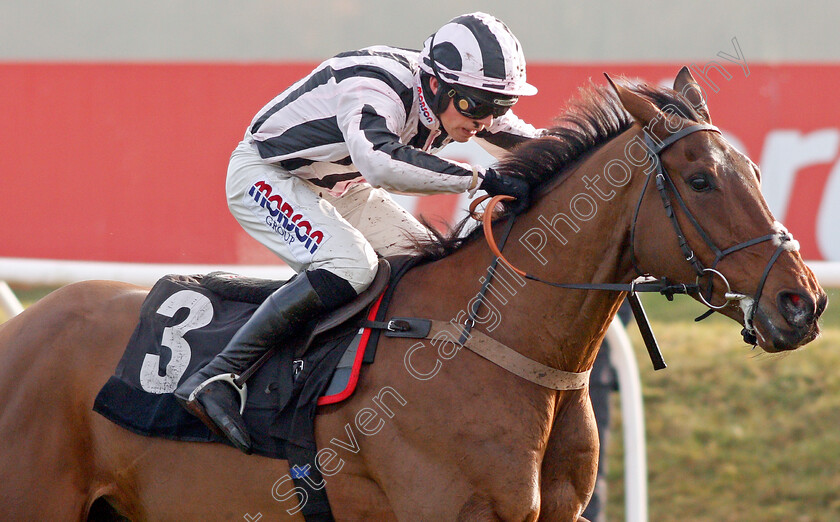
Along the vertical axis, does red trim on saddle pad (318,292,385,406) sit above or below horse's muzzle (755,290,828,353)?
below

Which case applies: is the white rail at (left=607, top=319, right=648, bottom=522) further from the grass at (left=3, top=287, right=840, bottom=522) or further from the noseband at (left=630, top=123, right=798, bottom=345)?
the noseband at (left=630, top=123, right=798, bottom=345)

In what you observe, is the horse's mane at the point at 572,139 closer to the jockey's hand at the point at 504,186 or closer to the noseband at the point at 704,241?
the jockey's hand at the point at 504,186

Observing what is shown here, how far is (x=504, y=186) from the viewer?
3193 mm

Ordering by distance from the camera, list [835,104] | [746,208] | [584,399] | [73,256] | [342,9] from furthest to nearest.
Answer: [342,9] < [73,256] < [835,104] < [584,399] < [746,208]

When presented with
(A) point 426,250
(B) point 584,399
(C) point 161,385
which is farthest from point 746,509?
(C) point 161,385

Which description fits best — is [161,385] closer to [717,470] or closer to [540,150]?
[540,150]

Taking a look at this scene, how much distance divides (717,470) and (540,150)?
3343mm

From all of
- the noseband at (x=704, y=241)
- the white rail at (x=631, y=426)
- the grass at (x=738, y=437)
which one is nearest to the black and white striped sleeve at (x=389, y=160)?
the noseband at (x=704, y=241)

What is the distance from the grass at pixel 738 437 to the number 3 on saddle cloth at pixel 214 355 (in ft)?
10.4

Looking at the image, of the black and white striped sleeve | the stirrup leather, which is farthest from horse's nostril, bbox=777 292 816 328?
the stirrup leather

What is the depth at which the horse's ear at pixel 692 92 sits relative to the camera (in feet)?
10.2

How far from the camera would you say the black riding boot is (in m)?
3.30

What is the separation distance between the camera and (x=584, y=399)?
129 inches

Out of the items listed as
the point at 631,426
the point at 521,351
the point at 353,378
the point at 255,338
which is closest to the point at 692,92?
the point at 521,351
